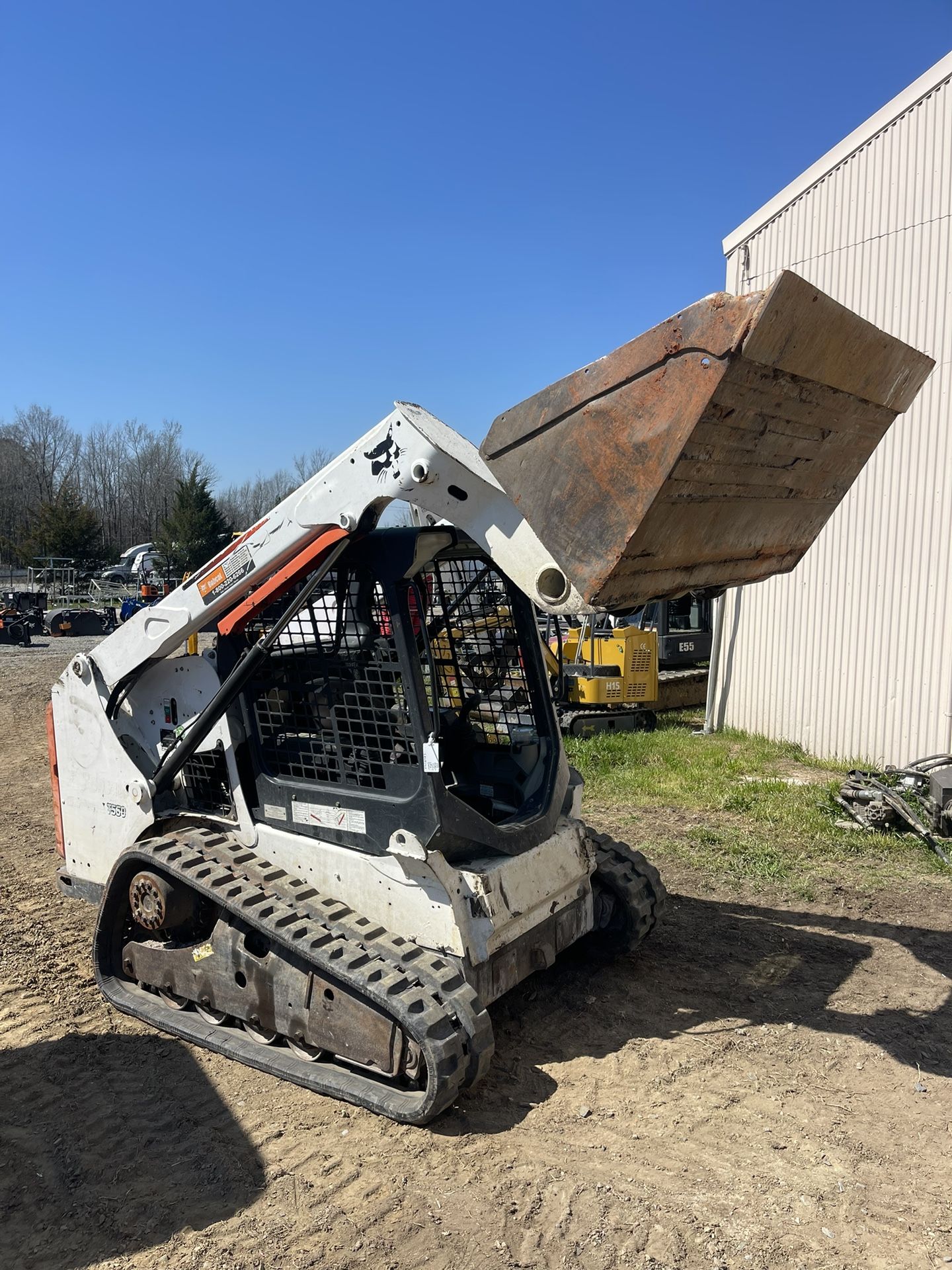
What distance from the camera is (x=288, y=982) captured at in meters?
4.07

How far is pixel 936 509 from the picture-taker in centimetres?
964

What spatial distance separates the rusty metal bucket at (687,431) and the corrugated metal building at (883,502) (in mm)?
6672

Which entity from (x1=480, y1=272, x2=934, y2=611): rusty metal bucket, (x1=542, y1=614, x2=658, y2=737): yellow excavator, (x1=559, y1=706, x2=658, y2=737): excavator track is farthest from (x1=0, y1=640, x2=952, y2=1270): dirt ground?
(x1=542, y1=614, x2=658, y2=737): yellow excavator

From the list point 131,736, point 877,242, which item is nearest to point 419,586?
point 131,736

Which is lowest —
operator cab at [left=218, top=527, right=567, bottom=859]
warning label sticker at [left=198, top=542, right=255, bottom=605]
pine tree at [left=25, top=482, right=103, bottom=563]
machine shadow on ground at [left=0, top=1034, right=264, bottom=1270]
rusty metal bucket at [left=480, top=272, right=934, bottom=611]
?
machine shadow on ground at [left=0, top=1034, right=264, bottom=1270]

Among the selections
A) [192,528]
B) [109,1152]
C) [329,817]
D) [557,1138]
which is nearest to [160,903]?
[329,817]

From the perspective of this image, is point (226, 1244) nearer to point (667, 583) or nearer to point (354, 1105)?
point (354, 1105)

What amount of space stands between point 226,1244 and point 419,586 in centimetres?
255

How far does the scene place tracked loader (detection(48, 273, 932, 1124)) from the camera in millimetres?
3135

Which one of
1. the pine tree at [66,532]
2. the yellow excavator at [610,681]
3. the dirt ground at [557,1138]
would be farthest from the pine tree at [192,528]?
the dirt ground at [557,1138]

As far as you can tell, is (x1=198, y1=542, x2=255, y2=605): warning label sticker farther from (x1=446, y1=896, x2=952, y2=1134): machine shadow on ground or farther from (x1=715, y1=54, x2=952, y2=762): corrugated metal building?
(x1=715, y1=54, x2=952, y2=762): corrugated metal building

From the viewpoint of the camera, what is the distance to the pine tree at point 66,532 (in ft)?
149

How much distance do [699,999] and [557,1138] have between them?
59.3 inches

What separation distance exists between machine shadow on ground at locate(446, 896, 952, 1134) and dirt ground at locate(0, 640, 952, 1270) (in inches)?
0.6
